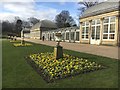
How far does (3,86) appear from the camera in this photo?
638 cm

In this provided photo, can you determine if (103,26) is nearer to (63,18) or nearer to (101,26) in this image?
(101,26)

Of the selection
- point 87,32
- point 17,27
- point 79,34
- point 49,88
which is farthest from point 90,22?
point 17,27

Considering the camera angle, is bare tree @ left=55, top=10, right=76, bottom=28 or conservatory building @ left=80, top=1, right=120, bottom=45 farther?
bare tree @ left=55, top=10, right=76, bottom=28

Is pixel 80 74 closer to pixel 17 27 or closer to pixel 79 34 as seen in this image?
pixel 79 34

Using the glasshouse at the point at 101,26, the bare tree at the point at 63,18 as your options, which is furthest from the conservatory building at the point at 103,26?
the bare tree at the point at 63,18

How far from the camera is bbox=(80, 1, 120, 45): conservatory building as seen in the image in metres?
24.2

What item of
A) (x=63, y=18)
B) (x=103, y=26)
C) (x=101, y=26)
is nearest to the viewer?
(x=103, y=26)

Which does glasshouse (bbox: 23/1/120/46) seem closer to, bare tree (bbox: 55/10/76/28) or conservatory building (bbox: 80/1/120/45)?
conservatory building (bbox: 80/1/120/45)

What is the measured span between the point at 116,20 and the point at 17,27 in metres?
93.8

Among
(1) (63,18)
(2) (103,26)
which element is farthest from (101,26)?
(1) (63,18)

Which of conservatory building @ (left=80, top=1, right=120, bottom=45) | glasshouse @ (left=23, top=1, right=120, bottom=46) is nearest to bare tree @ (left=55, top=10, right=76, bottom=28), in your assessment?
glasshouse @ (left=23, top=1, right=120, bottom=46)

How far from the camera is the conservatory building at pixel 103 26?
79.6 ft

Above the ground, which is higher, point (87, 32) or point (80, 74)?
point (87, 32)

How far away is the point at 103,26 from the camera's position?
87.1 ft
